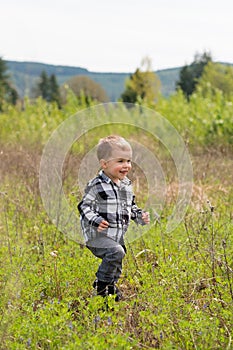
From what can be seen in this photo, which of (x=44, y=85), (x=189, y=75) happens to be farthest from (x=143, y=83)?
(x=44, y=85)

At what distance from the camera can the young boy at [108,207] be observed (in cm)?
322

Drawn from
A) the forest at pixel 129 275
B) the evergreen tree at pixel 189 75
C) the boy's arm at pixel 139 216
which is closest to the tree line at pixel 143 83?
the evergreen tree at pixel 189 75

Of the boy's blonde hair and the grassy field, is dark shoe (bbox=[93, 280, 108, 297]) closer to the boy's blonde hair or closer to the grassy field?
the grassy field

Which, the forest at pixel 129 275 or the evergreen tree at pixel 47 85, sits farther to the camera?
the evergreen tree at pixel 47 85

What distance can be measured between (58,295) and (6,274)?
1.27 ft

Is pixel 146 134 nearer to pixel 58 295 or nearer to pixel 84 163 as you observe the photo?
pixel 84 163

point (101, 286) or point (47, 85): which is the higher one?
point (47, 85)

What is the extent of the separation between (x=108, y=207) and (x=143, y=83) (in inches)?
1421

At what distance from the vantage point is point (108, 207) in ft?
10.6

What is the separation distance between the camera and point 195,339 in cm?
254

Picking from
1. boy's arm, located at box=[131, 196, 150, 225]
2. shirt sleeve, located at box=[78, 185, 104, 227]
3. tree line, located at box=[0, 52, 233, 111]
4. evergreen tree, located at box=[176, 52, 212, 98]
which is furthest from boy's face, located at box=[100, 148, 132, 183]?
evergreen tree, located at box=[176, 52, 212, 98]

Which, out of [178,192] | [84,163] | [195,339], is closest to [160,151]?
[178,192]

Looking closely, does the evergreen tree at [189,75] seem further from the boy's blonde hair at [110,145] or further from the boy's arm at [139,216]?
the boy's blonde hair at [110,145]

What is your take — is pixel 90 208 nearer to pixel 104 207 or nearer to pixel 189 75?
pixel 104 207
